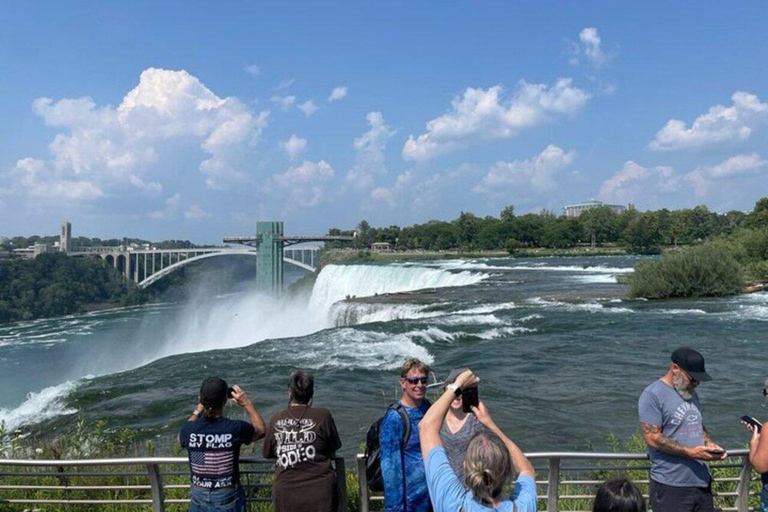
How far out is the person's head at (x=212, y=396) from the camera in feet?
9.87

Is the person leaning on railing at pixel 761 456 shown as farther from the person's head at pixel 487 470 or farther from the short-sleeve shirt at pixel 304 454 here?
the short-sleeve shirt at pixel 304 454

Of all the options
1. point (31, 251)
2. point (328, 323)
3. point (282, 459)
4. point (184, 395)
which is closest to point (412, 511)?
point (282, 459)

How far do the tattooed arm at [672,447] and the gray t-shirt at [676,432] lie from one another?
0.04 metres

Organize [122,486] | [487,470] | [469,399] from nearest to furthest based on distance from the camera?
[487,470] → [469,399] → [122,486]

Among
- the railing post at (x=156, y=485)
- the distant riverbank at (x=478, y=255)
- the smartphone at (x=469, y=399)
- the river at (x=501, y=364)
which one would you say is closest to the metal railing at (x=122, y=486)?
the railing post at (x=156, y=485)

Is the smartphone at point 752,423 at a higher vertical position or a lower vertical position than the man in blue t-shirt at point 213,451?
higher

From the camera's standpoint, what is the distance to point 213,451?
9.91 ft

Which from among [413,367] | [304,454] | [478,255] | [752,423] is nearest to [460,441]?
[413,367]

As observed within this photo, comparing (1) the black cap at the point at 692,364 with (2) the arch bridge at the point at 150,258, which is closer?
(1) the black cap at the point at 692,364

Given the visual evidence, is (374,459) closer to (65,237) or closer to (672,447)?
(672,447)

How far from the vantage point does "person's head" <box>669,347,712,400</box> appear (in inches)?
120

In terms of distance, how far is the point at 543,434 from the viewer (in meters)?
8.34

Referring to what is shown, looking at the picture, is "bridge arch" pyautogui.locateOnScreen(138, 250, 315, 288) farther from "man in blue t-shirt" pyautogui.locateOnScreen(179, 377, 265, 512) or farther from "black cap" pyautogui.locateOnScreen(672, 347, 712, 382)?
"black cap" pyautogui.locateOnScreen(672, 347, 712, 382)

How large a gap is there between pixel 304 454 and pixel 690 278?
25.6 m
